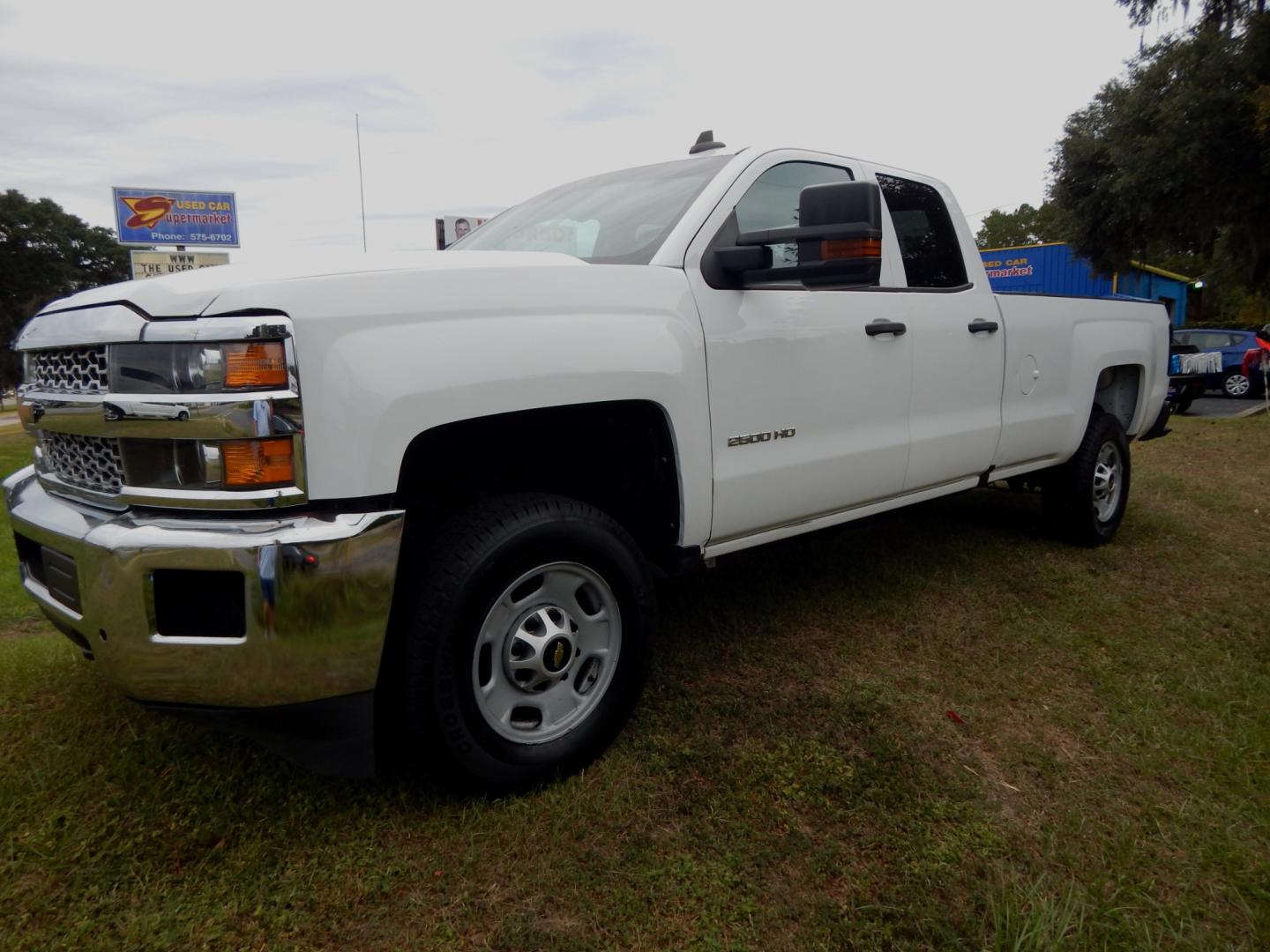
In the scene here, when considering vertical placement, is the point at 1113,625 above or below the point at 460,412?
below

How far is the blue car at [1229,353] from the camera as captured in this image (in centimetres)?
1814

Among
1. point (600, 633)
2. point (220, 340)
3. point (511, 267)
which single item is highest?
point (511, 267)

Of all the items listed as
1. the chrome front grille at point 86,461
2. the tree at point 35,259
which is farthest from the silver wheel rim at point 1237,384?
the tree at point 35,259

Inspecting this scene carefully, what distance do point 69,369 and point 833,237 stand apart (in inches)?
81.8

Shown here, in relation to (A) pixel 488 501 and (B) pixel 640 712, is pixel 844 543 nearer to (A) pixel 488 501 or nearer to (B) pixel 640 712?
(B) pixel 640 712

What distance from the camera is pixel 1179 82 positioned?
1825 cm

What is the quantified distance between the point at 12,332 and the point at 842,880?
55396 mm

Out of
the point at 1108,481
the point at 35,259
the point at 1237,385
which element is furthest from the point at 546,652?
the point at 35,259

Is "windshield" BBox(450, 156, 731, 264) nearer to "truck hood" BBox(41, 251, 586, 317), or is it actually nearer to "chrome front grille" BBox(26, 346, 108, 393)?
"truck hood" BBox(41, 251, 586, 317)

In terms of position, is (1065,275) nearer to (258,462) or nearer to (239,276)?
(239,276)

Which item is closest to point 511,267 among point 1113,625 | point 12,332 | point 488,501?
point 488,501

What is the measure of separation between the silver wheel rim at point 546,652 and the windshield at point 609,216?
1.03 meters

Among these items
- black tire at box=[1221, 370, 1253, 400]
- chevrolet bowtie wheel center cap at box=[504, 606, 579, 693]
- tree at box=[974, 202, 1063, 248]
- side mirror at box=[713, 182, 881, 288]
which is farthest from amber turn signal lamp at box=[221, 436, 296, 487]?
tree at box=[974, 202, 1063, 248]

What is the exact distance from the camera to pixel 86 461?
2254 mm
